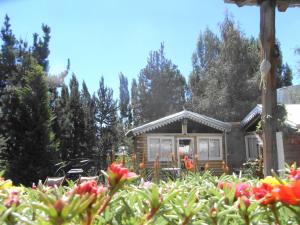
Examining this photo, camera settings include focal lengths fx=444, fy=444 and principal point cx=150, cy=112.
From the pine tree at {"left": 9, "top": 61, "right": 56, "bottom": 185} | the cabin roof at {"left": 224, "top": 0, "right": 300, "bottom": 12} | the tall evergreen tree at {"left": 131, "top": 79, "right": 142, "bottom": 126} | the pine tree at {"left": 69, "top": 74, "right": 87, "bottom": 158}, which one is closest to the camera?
the cabin roof at {"left": 224, "top": 0, "right": 300, "bottom": 12}

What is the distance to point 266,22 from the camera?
4.84 metres

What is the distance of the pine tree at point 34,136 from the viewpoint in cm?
1753

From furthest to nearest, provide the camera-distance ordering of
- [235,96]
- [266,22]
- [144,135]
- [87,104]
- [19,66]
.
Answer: [235,96], [87,104], [19,66], [144,135], [266,22]

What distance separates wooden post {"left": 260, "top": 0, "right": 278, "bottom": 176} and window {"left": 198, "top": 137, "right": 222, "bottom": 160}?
18027 millimetres

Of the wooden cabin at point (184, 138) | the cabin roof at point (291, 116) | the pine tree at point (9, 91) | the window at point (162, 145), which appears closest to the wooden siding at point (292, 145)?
the cabin roof at point (291, 116)

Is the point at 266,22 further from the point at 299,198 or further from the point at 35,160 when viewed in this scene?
the point at 35,160

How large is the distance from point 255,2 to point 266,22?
25 cm

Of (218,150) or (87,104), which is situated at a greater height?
(87,104)

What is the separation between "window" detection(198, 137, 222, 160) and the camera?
22828 mm

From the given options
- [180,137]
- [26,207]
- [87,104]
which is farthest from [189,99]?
[26,207]

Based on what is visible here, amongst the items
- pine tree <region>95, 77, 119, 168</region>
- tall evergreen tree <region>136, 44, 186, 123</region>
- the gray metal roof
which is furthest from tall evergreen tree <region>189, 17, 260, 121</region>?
the gray metal roof

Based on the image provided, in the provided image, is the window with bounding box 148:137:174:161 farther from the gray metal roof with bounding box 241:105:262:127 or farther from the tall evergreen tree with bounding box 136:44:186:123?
the tall evergreen tree with bounding box 136:44:186:123

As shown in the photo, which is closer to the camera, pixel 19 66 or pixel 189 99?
pixel 19 66

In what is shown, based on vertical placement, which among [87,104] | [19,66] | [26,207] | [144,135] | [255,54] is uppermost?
[255,54]
